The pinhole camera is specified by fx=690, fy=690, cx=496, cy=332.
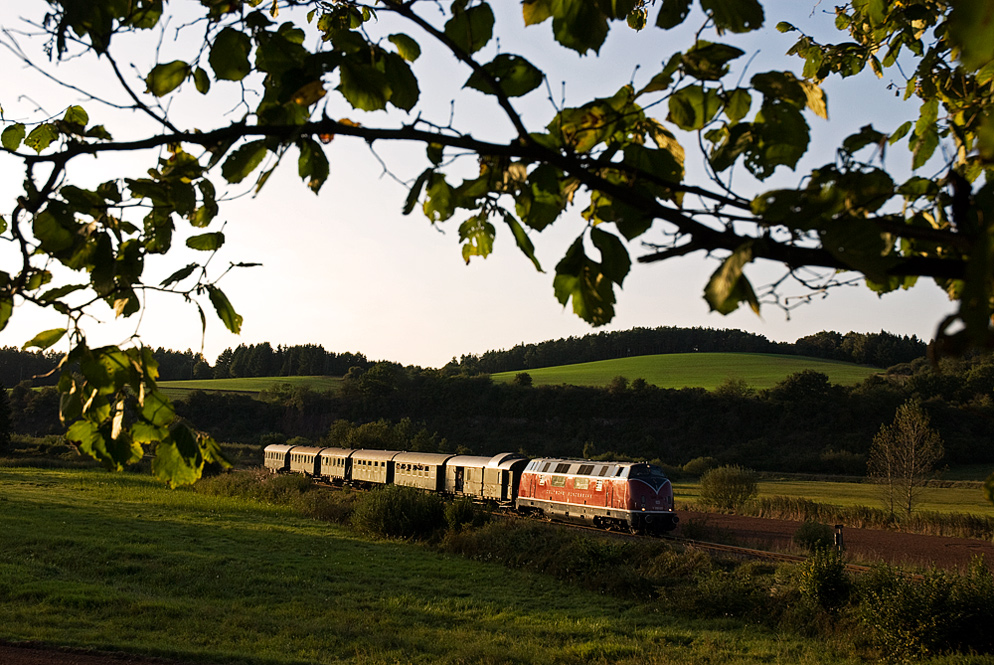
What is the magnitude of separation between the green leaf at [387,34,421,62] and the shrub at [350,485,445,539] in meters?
26.4

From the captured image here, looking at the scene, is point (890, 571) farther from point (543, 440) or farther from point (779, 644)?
point (543, 440)

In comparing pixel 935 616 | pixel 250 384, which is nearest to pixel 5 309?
pixel 935 616

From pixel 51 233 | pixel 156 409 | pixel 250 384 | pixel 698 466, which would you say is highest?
pixel 250 384

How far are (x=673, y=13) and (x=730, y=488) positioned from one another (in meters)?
37.7

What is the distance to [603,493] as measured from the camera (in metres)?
25.7

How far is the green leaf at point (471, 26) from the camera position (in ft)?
6.13

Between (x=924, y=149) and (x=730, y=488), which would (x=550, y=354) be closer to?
(x=730, y=488)

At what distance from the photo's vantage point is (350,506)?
105ft

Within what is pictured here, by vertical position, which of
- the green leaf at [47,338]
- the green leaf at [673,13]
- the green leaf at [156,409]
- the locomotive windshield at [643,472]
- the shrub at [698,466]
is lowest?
the shrub at [698,466]

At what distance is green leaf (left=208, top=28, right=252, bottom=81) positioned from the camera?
2104mm

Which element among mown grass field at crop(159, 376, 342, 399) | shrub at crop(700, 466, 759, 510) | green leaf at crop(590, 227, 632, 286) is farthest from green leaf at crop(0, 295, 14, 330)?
mown grass field at crop(159, 376, 342, 399)

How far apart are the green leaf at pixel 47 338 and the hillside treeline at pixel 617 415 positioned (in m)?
70.6

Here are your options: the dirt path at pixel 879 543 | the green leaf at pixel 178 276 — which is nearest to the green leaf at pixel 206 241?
the green leaf at pixel 178 276

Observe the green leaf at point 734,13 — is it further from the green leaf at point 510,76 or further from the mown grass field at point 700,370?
the mown grass field at point 700,370
